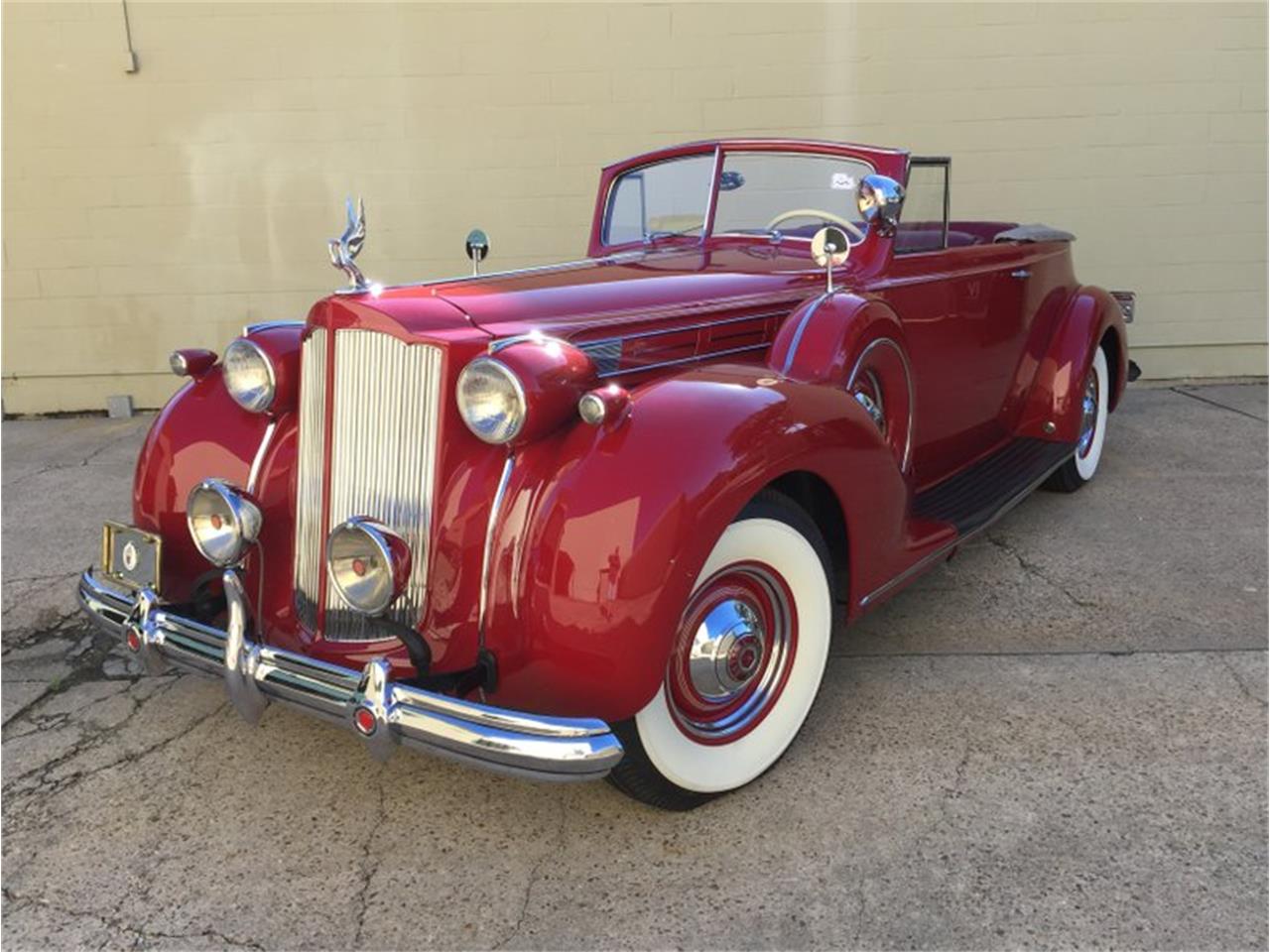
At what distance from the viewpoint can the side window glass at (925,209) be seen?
12.6 feet

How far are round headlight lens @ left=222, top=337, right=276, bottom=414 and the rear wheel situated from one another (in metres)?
3.50

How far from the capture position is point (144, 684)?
10.4 feet

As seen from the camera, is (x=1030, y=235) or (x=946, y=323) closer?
(x=946, y=323)

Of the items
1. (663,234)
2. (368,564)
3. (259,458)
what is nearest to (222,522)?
(259,458)

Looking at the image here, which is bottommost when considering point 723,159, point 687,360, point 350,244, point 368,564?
point 368,564

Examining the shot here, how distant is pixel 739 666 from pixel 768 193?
2105 millimetres

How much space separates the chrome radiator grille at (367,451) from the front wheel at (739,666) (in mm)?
623

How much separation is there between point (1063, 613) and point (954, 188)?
4.18m

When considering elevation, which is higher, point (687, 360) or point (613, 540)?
point (687, 360)

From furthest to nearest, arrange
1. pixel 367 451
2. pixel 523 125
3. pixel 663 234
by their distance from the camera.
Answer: pixel 523 125
pixel 663 234
pixel 367 451

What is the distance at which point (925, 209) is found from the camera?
156 inches

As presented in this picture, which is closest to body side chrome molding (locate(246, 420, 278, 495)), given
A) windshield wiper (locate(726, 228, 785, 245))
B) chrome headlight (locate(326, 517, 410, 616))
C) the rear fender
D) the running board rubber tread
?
chrome headlight (locate(326, 517, 410, 616))

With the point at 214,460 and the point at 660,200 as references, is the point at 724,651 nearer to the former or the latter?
the point at 214,460

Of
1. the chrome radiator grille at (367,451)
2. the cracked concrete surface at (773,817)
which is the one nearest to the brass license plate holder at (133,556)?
the chrome radiator grille at (367,451)
